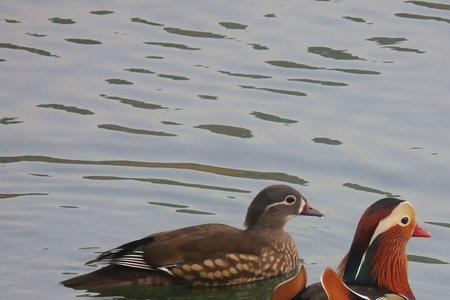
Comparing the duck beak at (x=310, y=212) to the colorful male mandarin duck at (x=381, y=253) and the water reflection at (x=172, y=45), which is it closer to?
the colorful male mandarin duck at (x=381, y=253)

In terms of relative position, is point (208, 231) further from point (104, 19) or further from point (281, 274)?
point (104, 19)

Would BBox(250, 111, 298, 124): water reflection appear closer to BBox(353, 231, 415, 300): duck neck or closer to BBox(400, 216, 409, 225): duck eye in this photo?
BBox(353, 231, 415, 300): duck neck

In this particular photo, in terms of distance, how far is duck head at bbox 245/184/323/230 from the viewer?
1262cm

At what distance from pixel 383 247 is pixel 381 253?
4cm

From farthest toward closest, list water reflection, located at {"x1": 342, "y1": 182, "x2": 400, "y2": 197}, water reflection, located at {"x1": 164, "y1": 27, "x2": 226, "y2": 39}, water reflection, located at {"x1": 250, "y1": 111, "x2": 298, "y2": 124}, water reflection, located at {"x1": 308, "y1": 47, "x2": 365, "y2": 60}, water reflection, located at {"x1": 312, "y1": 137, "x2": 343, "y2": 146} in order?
1. water reflection, located at {"x1": 164, "y1": 27, "x2": 226, "y2": 39}
2. water reflection, located at {"x1": 308, "y1": 47, "x2": 365, "y2": 60}
3. water reflection, located at {"x1": 250, "y1": 111, "x2": 298, "y2": 124}
4. water reflection, located at {"x1": 312, "y1": 137, "x2": 343, "y2": 146}
5. water reflection, located at {"x1": 342, "y1": 182, "x2": 400, "y2": 197}

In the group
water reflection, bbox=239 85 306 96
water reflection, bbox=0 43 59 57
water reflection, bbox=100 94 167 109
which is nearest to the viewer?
water reflection, bbox=100 94 167 109

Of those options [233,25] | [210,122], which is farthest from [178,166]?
[233,25]

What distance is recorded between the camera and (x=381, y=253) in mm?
11227

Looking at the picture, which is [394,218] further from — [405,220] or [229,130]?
[229,130]

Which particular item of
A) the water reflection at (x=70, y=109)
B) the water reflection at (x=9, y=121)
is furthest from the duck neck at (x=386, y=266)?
the water reflection at (x=9, y=121)

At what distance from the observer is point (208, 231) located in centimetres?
1215

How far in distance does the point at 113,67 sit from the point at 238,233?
3471 millimetres

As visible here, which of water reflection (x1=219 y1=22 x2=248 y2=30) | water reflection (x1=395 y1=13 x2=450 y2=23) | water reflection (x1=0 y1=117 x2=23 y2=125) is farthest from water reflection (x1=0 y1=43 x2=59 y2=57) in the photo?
Result: water reflection (x1=395 y1=13 x2=450 y2=23)

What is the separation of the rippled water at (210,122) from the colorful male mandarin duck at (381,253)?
0.49 metres
